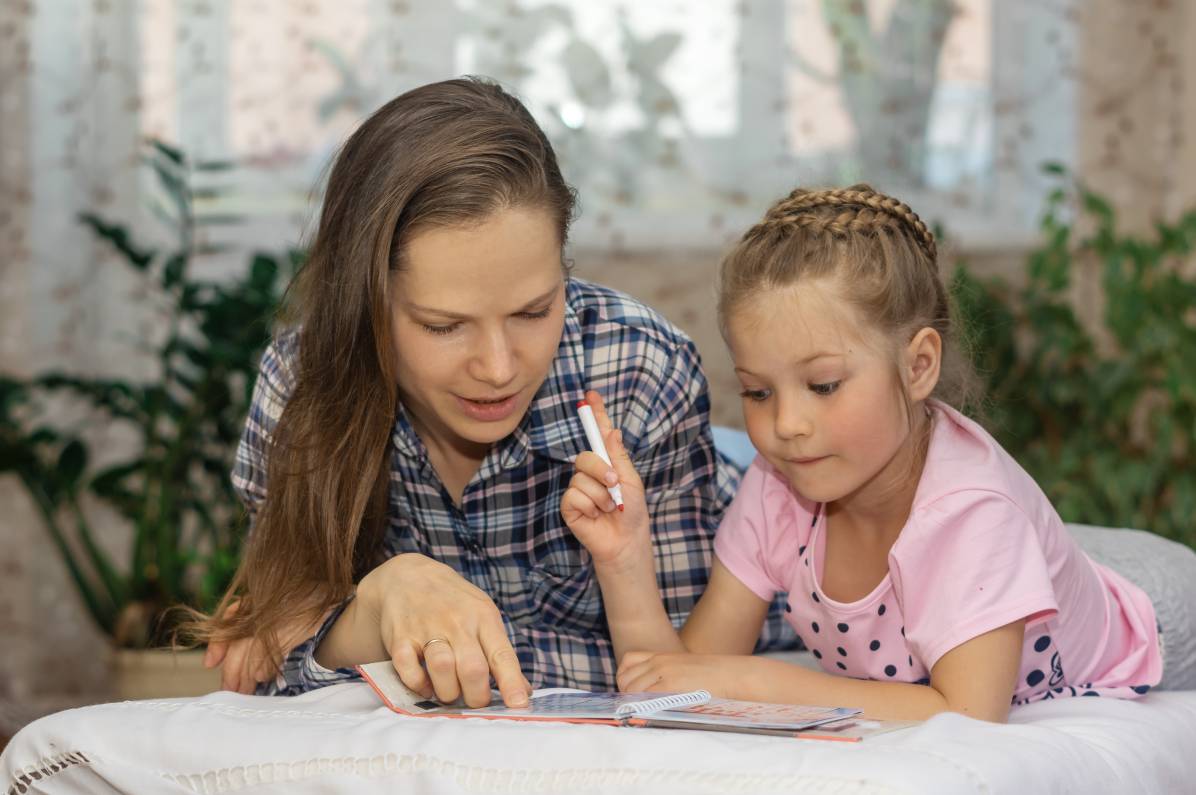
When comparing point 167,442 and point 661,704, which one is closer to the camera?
point 661,704

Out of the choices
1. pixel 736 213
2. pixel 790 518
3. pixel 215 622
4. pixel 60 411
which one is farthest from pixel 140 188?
pixel 790 518

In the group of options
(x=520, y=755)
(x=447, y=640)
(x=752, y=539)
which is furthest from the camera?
(x=752, y=539)

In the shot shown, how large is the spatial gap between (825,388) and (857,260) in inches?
5.4

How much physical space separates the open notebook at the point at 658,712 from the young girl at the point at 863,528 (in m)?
0.18

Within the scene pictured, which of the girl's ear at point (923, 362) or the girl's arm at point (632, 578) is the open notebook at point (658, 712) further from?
the girl's ear at point (923, 362)

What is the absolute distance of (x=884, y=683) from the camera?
1.21m

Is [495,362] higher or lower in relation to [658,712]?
higher

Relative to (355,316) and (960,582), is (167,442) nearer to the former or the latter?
(355,316)

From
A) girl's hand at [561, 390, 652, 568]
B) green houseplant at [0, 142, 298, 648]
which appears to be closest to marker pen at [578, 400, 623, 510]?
girl's hand at [561, 390, 652, 568]

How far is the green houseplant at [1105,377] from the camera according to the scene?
282cm

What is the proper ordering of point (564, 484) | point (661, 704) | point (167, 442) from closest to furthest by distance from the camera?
point (661, 704)
point (564, 484)
point (167, 442)

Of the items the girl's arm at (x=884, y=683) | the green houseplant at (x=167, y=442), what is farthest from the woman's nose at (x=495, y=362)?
the green houseplant at (x=167, y=442)

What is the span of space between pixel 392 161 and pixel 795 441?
1.63 feet

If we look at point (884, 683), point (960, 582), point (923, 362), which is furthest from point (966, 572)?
point (923, 362)
